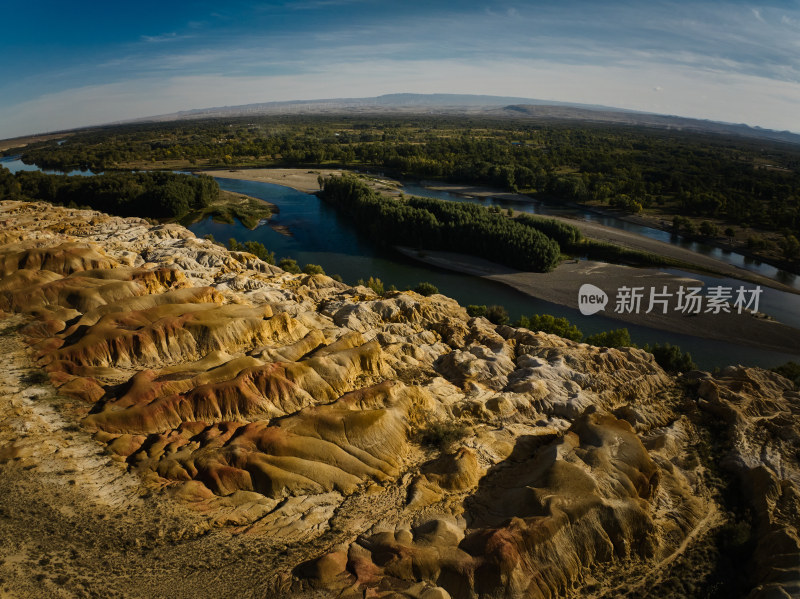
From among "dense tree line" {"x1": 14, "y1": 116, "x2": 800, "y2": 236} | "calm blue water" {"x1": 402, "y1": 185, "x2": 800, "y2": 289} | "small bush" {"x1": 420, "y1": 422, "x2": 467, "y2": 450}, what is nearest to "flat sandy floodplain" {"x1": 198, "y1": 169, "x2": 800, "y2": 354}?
"calm blue water" {"x1": 402, "y1": 185, "x2": 800, "y2": 289}

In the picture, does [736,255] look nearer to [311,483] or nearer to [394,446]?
[394,446]

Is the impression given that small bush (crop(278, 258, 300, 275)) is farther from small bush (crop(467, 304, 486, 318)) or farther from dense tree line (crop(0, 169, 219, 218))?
dense tree line (crop(0, 169, 219, 218))

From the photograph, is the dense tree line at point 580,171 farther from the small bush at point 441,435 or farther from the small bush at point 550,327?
the small bush at point 441,435

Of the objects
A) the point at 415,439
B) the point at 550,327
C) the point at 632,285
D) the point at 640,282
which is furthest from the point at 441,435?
the point at 640,282

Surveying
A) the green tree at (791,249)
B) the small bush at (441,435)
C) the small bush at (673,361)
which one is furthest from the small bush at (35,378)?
the green tree at (791,249)

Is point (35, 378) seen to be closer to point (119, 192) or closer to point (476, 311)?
point (476, 311)

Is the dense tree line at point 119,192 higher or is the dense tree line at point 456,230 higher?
the dense tree line at point 119,192
